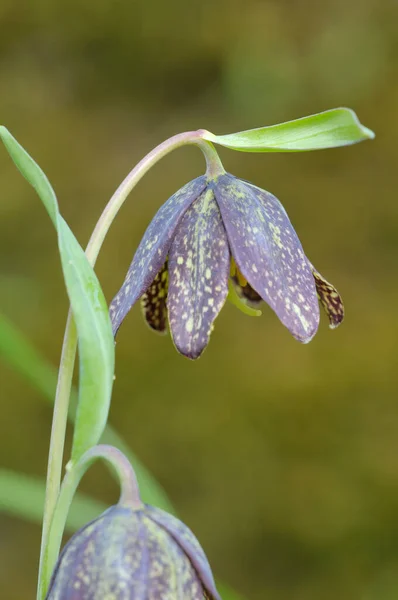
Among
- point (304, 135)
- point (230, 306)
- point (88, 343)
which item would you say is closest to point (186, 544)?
point (88, 343)

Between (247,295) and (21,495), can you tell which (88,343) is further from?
(21,495)

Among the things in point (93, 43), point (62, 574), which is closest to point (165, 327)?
point (62, 574)

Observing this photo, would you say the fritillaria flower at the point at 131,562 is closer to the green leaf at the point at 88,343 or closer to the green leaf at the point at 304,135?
the green leaf at the point at 88,343

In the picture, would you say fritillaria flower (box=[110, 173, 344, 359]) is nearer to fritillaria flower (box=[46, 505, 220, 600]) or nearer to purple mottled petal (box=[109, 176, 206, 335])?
purple mottled petal (box=[109, 176, 206, 335])

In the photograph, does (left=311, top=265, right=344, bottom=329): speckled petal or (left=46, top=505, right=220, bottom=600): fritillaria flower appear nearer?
(left=46, top=505, right=220, bottom=600): fritillaria flower

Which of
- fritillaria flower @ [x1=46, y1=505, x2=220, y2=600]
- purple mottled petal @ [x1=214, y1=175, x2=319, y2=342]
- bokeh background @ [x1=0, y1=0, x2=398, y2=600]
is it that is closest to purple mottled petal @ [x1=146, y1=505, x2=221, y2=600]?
fritillaria flower @ [x1=46, y1=505, x2=220, y2=600]

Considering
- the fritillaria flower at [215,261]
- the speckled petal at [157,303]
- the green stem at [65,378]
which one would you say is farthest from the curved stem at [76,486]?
the speckled petal at [157,303]

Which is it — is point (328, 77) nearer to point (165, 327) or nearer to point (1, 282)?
point (1, 282)
